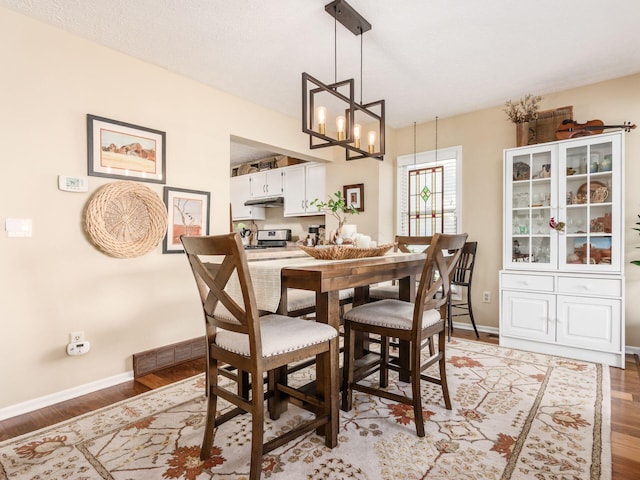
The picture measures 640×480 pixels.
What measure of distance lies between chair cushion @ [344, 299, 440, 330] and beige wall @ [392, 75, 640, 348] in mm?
2125

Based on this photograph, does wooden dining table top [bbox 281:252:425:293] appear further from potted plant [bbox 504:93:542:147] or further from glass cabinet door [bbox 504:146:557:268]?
potted plant [bbox 504:93:542:147]

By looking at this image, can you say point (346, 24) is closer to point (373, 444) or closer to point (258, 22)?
point (258, 22)

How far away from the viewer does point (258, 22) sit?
2277mm

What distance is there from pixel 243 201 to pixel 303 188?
1393 mm

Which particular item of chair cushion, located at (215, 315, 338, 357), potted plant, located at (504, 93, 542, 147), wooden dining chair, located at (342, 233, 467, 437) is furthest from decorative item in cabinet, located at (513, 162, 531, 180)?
chair cushion, located at (215, 315, 338, 357)

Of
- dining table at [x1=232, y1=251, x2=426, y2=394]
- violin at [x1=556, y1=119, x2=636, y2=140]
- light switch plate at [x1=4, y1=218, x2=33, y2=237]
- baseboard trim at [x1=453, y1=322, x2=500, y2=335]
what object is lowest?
baseboard trim at [x1=453, y1=322, x2=500, y2=335]

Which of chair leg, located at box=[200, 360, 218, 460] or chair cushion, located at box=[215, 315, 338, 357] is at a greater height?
chair cushion, located at box=[215, 315, 338, 357]

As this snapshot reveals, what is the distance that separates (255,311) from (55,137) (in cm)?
201

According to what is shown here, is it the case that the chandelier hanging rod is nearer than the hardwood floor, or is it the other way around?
the hardwood floor

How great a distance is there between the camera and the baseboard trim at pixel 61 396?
2107 mm

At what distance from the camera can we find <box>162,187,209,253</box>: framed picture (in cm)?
291

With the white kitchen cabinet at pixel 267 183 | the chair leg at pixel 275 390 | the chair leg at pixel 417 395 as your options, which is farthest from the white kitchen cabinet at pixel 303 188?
the chair leg at pixel 417 395

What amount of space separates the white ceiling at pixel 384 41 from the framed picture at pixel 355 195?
1308 mm

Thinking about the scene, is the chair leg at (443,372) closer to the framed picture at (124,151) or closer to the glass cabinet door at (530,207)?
the glass cabinet door at (530,207)
